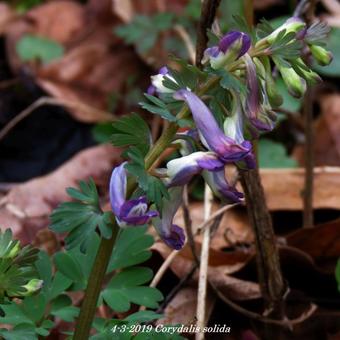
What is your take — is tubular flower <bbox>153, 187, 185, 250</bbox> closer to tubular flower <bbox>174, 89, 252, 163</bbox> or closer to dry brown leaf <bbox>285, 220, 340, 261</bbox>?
tubular flower <bbox>174, 89, 252, 163</bbox>


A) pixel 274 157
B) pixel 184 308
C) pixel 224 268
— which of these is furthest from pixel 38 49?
pixel 184 308

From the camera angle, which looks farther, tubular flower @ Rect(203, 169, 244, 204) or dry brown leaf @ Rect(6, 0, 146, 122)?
dry brown leaf @ Rect(6, 0, 146, 122)

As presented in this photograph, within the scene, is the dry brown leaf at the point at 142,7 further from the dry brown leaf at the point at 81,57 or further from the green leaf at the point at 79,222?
the green leaf at the point at 79,222

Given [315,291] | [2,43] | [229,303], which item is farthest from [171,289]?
[2,43]

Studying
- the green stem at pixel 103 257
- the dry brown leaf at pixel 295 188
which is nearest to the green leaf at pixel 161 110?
the green stem at pixel 103 257

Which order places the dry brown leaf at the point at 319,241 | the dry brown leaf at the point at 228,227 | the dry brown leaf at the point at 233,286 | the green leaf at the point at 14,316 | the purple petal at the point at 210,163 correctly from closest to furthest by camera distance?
the purple petal at the point at 210,163
the green leaf at the point at 14,316
the dry brown leaf at the point at 233,286
the dry brown leaf at the point at 319,241
the dry brown leaf at the point at 228,227

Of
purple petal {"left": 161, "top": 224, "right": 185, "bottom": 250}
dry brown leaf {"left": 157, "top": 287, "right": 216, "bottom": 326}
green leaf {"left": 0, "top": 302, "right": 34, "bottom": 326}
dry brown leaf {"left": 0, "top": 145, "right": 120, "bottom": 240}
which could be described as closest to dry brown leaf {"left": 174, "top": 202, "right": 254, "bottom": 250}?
dry brown leaf {"left": 157, "top": 287, "right": 216, "bottom": 326}
